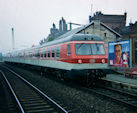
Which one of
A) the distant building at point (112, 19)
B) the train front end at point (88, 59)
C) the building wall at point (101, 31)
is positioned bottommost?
the train front end at point (88, 59)

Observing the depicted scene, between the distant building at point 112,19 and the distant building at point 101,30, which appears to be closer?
the distant building at point 101,30

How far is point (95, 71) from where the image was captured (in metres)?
10.2

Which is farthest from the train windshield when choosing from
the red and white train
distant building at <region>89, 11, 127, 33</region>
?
distant building at <region>89, 11, 127, 33</region>

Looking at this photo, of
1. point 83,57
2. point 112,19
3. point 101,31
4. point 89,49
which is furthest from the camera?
point 112,19

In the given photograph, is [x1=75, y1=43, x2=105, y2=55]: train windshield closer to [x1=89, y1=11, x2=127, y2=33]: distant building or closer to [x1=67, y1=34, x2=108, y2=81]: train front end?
[x1=67, y1=34, x2=108, y2=81]: train front end

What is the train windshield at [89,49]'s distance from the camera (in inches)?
403

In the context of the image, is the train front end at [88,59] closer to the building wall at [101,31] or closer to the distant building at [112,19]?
the building wall at [101,31]

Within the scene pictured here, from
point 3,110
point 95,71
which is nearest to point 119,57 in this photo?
point 95,71

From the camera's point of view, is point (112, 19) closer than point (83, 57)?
No

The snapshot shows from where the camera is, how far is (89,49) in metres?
10.4

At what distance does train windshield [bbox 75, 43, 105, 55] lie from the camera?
1023cm

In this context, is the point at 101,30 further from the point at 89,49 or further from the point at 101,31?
the point at 89,49

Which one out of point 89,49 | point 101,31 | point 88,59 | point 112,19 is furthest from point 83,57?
point 112,19

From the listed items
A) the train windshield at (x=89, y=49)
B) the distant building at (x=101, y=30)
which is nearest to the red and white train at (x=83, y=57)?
the train windshield at (x=89, y=49)
